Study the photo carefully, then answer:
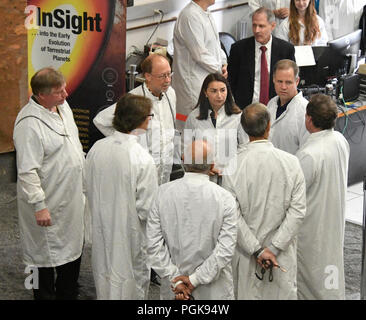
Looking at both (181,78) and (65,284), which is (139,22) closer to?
(181,78)

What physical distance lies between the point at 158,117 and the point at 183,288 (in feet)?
4.96

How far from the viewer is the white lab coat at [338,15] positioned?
7961 millimetres

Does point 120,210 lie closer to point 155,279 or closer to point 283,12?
point 155,279

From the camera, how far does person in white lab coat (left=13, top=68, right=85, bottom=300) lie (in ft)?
13.9

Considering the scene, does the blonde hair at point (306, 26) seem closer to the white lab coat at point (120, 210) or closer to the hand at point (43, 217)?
the white lab coat at point (120, 210)

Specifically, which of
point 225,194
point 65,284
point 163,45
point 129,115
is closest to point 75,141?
point 129,115

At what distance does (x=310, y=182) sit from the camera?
14.1 ft

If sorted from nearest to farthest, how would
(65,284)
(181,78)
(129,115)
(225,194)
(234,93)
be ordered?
1. (225,194)
2. (129,115)
3. (65,284)
4. (234,93)
5. (181,78)

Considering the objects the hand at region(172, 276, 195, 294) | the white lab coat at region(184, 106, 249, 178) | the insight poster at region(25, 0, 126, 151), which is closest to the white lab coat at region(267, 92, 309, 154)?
the white lab coat at region(184, 106, 249, 178)

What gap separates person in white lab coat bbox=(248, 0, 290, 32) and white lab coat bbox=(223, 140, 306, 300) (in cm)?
352

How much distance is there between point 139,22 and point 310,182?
3983 mm

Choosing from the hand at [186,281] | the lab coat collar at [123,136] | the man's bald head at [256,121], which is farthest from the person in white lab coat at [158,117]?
the hand at [186,281]

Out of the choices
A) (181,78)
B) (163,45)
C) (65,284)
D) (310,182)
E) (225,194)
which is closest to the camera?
(225,194)

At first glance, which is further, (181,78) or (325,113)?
(181,78)
